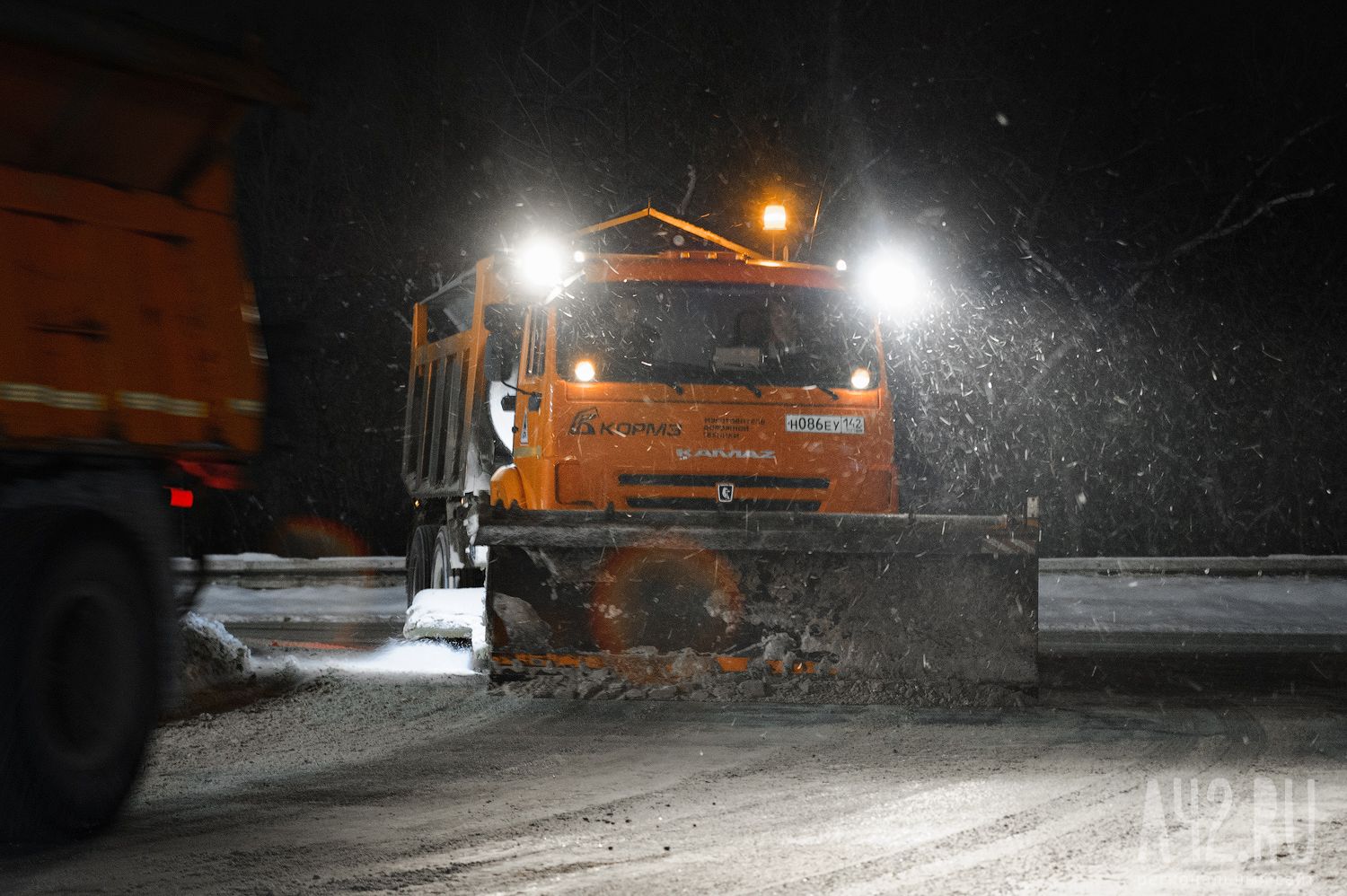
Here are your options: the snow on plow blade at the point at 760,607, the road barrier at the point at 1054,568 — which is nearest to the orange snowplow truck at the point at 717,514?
the snow on plow blade at the point at 760,607

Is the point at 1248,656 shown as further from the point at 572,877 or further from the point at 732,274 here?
the point at 572,877

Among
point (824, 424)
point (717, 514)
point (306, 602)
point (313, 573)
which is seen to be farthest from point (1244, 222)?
point (717, 514)

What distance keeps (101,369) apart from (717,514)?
3.97 metres

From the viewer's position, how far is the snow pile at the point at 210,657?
946 cm

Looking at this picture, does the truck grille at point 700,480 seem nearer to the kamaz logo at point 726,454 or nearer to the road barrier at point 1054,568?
the kamaz logo at point 726,454

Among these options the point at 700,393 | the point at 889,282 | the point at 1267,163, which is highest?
the point at 1267,163

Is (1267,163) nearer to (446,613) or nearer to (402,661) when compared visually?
(446,613)

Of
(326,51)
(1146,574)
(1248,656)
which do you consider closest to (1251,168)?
(1146,574)

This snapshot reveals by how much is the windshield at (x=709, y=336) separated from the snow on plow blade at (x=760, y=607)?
3.88 ft

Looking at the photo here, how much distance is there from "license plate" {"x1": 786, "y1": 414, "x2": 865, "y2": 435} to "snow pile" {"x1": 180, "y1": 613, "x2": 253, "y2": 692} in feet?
11.8

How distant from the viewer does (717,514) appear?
865 centimetres

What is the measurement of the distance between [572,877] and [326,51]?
24.4 metres

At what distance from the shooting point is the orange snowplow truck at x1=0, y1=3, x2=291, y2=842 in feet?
16.1

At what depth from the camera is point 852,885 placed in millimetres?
4414
